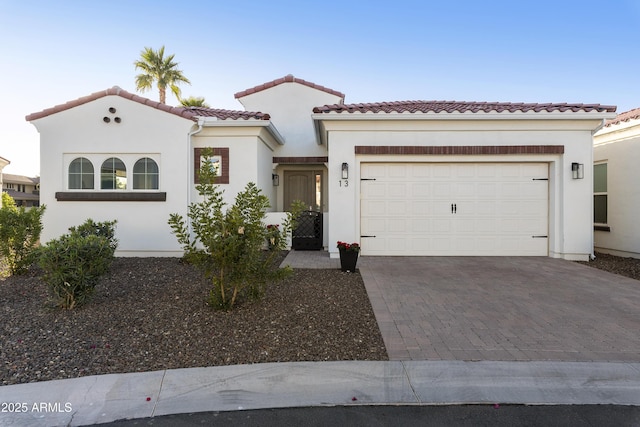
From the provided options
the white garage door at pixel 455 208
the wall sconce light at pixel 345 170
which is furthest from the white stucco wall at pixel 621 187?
the wall sconce light at pixel 345 170

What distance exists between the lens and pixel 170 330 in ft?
13.4

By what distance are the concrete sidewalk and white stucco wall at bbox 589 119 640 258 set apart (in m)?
8.15

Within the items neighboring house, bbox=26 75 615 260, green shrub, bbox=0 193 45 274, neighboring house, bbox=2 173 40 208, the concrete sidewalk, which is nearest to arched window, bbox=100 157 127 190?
neighboring house, bbox=26 75 615 260

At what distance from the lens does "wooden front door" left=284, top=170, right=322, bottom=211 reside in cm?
1341

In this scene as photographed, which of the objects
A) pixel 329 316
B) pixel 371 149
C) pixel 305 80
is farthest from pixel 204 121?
pixel 329 316

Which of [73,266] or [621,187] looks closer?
[73,266]

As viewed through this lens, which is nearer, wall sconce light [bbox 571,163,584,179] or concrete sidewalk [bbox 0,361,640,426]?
concrete sidewalk [bbox 0,361,640,426]

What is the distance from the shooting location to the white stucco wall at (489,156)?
8.94m

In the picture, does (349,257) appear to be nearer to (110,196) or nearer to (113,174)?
(110,196)

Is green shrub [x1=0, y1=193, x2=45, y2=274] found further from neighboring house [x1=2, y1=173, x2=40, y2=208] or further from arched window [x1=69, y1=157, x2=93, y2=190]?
neighboring house [x1=2, y1=173, x2=40, y2=208]

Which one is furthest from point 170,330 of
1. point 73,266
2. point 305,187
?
point 305,187

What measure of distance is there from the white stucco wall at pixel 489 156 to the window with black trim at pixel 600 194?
1959 millimetres

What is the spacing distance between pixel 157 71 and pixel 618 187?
24.9 metres

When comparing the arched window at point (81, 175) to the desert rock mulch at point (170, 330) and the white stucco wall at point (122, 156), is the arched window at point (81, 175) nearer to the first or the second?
the white stucco wall at point (122, 156)
